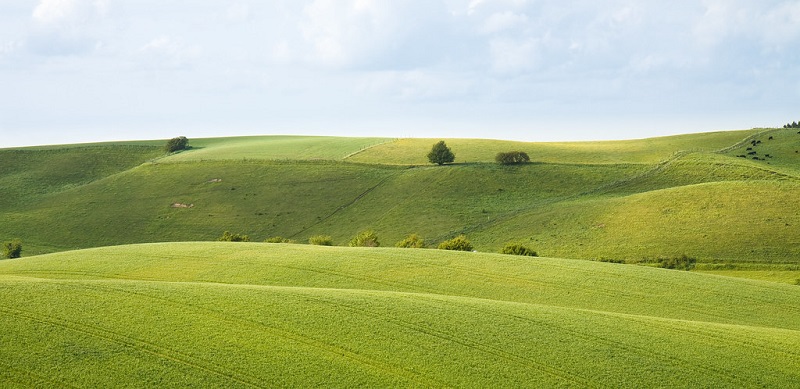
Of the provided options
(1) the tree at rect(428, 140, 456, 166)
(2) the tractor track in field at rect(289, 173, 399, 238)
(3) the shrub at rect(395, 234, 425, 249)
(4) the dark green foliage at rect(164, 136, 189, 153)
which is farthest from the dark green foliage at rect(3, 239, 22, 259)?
(4) the dark green foliage at rect(164, 136, 189, 153)

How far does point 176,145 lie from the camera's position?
127m

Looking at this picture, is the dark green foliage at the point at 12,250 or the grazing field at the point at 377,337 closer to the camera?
the grazing field at the point at 377,337

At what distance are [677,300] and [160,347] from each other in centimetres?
2517

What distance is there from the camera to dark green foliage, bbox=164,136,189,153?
126 m

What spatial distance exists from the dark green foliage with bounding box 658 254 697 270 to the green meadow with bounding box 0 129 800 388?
60 centimetres

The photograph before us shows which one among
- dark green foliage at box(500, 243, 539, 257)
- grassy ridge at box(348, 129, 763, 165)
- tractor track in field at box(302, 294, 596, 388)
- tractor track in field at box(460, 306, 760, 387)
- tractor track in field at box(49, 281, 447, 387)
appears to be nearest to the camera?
tractor track in field at box(49, 281, 447, 387)

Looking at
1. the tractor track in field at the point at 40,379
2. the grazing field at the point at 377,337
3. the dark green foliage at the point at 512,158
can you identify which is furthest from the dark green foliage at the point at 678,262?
the tractor track in field at the point at 40,379

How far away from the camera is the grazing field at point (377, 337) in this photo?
22609 millimetres

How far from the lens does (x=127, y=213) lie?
88625 mm

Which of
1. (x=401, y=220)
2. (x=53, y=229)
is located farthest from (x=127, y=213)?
(x=401, y=220)

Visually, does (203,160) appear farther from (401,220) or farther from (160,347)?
(160,347)

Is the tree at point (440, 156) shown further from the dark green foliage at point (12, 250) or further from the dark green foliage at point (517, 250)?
the dark green foliage at point (12, 250)

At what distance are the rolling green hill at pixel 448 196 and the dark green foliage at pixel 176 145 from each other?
3.90m

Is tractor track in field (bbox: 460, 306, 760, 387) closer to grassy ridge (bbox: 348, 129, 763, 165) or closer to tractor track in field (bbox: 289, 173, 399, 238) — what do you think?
tractor track in field (bbox: 289, 173, 399, 238)
